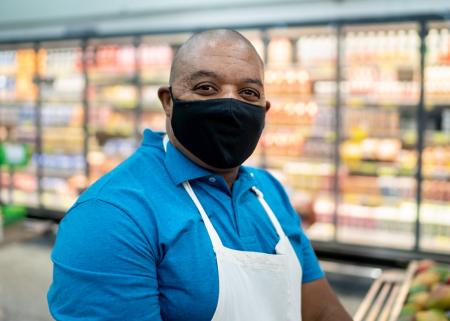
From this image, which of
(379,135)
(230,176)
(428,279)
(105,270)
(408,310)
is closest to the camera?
(105,270)

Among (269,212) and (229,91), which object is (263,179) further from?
(229,91)

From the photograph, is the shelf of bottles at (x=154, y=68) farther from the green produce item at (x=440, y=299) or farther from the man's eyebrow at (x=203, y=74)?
A: the man's eyebrow at (x=203, y=74)

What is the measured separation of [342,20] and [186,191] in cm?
404

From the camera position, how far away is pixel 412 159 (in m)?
5.27

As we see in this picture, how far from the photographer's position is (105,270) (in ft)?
3.55

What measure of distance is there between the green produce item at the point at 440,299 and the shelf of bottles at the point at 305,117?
327 cm

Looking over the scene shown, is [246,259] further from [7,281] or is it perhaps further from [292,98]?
[292,98]

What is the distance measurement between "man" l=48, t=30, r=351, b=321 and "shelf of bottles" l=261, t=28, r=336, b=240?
4127mm

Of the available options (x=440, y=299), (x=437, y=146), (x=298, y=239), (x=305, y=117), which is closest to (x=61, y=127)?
(x=305, y=117)

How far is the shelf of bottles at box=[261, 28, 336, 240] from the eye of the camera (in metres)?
5.52

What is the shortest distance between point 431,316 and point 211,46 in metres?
1.39

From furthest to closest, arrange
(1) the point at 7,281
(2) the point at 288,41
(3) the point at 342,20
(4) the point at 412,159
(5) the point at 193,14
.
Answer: (5) the point at 193,14 < (2) the point at 288,41 < (4) the point at 412,159 < (3) the point at 342,20 < (1) the point at 7,281

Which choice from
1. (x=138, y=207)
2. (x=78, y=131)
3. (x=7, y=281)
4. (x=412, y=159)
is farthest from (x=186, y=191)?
(x=78, y=131)

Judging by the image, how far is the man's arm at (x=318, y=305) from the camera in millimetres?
1526
